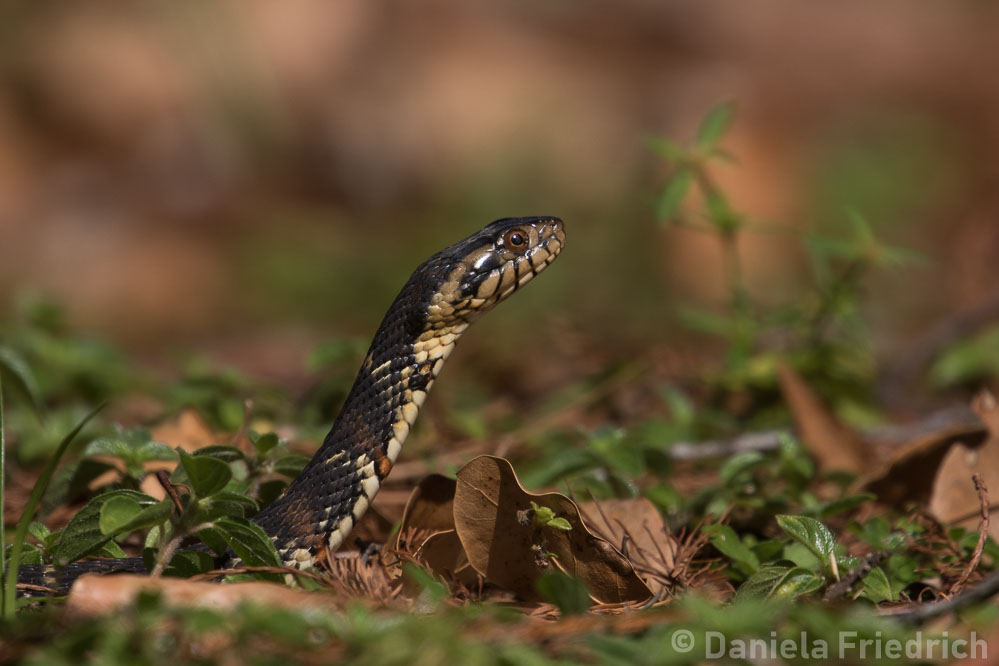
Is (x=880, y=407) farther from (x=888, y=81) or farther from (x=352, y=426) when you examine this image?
(x=888, y=81)

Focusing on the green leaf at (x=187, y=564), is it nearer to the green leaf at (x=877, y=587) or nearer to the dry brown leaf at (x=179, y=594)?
the dry brown leaf at (x=179, y=594)

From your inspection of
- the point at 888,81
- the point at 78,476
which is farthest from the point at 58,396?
the point at 888,81

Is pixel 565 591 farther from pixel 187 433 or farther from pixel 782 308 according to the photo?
pixel 782 308

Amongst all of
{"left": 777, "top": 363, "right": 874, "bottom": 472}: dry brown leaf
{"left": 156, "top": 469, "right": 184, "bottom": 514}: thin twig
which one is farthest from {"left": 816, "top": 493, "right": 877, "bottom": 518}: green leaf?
{"left": 156, "top": 469, "right": 184, "bottom": 514}: thin twig

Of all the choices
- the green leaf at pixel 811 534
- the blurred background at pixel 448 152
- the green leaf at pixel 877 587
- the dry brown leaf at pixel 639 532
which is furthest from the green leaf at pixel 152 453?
the blurred background at pixel 448 152

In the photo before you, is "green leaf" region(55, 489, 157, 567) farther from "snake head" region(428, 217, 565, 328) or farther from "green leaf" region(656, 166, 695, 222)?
"green leaf" region(656, 166, 695, 222)

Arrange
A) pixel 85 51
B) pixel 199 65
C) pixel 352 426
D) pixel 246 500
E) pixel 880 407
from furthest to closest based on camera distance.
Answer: pixel 85 51, pixel 199 65, pixel 880 407, pixel 352 426, pixel 246 500

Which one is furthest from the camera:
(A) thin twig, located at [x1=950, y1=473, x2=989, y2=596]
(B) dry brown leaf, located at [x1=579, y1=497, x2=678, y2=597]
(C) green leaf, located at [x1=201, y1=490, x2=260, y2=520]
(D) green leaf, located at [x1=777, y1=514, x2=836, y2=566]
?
(B) dry brown leaf, located at [x1=579, y1=497, x2=678, y2=597]
